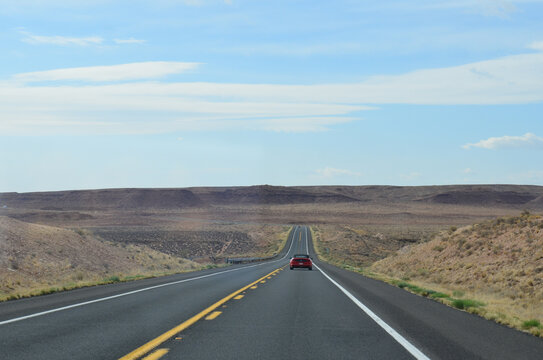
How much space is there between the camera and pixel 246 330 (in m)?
9.54

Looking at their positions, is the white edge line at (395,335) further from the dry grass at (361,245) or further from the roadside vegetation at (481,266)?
the dry grass at (361,245)

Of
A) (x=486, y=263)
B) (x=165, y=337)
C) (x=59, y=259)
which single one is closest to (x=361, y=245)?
(x=486, y=263)

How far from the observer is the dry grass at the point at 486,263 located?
23719 millimetres

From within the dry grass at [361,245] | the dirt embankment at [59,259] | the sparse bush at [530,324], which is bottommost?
the dry grass at [361,245]

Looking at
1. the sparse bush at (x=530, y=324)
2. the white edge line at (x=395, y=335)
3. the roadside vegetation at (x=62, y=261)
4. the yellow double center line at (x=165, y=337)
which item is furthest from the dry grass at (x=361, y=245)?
the sparse bush at (x=530, y=324)

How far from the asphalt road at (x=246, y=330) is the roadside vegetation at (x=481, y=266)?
133 inches

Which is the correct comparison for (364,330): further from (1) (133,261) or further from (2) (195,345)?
(1) (133,261)

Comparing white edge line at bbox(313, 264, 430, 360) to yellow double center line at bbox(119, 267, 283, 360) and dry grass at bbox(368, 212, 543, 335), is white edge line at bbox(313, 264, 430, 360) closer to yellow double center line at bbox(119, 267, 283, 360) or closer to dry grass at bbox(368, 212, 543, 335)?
yellow double center line at bbox(119, 267, 283, 360)

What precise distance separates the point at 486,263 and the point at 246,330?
2403 cm

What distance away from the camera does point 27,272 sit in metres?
26.8

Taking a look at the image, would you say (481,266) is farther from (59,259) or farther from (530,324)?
(59,259)

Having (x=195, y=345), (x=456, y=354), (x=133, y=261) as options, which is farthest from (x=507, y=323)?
(x=133, y=261)

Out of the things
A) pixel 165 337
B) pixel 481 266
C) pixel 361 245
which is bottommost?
pixel 361 245

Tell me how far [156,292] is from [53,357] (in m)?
9.91
